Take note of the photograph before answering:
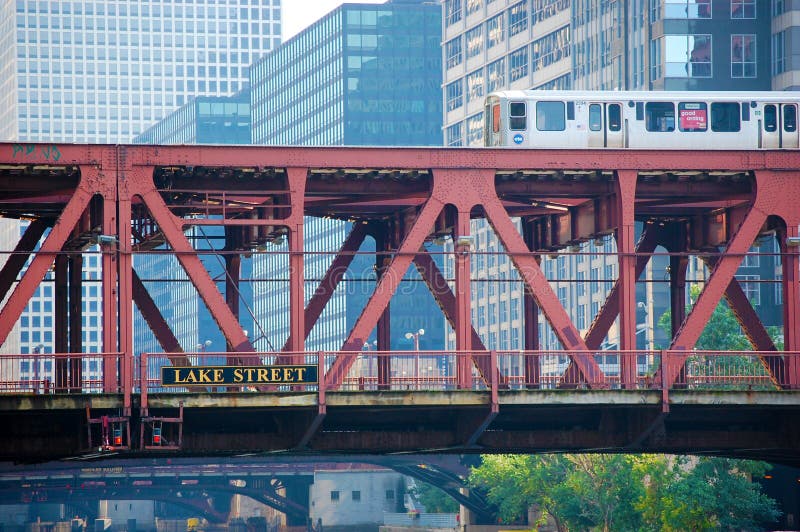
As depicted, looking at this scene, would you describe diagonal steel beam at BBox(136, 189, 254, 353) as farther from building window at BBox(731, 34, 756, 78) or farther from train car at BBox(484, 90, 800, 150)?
building window at BBox(731, 34, 756, 78)

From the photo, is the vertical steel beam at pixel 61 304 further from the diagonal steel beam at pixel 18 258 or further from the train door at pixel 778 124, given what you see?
the train door at pixel 778 124

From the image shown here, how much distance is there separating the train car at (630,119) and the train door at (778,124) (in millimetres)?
51

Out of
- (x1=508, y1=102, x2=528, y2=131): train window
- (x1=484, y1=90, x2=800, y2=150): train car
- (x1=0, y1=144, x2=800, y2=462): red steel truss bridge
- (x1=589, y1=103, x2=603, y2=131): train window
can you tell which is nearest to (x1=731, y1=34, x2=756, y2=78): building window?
(x1=484, y1=90, x2=800, y2=150): train car

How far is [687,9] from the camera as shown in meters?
156

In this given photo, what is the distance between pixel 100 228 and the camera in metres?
55.8

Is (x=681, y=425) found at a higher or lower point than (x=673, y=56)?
lower

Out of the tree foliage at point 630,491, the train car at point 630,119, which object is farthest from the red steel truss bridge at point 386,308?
the tree foliage at point 630,491

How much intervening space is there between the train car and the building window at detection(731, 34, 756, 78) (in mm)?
91702

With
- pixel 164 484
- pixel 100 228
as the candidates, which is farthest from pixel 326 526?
pixel 100 228

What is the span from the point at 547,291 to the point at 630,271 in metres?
2.67

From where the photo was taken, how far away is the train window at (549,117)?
63.4m

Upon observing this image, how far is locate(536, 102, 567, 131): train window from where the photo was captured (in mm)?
63406

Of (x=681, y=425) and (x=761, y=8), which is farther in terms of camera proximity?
(x=761, y=8)

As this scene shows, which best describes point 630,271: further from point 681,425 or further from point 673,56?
point 673,56
